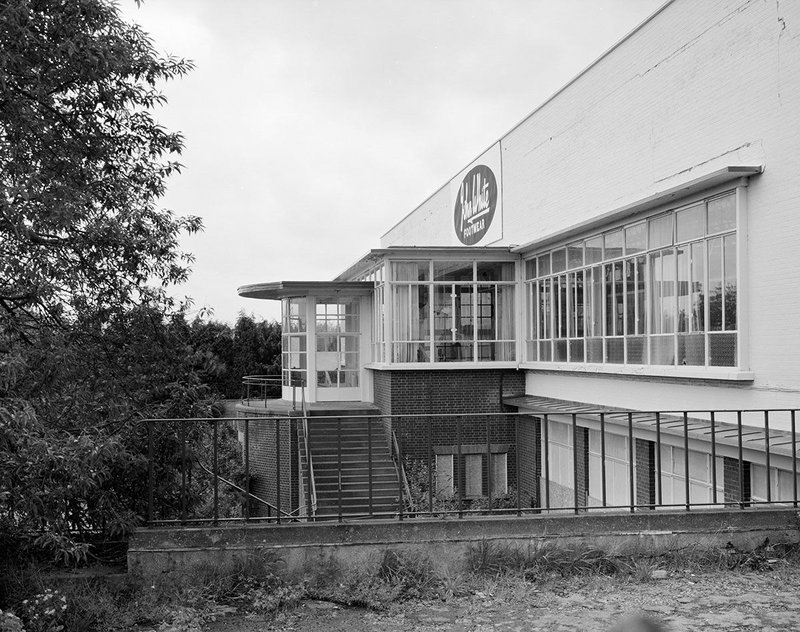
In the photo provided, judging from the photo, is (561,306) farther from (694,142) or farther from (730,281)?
(730,281)

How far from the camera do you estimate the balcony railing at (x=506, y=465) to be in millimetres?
7711

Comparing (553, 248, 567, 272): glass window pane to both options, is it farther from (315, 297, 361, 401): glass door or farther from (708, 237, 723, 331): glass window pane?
(315, 297, 361, 401): glass door

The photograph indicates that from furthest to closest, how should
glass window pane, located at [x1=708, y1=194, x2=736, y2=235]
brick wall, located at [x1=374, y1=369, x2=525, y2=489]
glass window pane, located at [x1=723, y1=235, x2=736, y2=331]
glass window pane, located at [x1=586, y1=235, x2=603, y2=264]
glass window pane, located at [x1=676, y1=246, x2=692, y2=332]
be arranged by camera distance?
brick wall, located at [x1=374, y1=369, x2=525, y2=489] → glass window pane, located at [x1=586, y1=235, x2=603, y2=264] → glass window pane, located at [x1=676, y1=246, x2=692, y2=332] → glass window pane, located at [x1=708, y1=194, x2=736, y2=235] → glass window pane, located at [x1=723, y1=235, x2=736, y2=331]

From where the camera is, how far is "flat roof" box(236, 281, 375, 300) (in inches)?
947

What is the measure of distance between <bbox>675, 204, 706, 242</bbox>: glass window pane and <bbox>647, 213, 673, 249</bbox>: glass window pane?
0.91ft

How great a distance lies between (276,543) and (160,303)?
8.73 ft

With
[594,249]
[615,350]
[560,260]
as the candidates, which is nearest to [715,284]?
[615,350]

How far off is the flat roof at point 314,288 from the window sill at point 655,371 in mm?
5488

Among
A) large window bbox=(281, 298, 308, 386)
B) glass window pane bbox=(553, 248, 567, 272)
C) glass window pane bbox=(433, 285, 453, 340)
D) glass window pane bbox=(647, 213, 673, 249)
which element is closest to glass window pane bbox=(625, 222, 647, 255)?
glass window pane bbox=(647, 213, 673, 249)

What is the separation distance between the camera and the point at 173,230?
8305 millimetres

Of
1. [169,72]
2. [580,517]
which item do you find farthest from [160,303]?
[580,517]

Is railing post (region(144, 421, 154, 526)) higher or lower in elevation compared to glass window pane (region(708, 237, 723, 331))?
lower

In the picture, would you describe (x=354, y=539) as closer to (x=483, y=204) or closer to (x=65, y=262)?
(x=65, y=262)

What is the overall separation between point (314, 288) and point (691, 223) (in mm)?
12097
